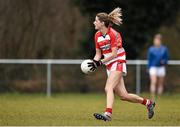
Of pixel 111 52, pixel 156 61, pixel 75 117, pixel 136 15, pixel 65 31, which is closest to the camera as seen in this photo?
pixel 111 52

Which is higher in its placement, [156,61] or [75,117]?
[156,61]

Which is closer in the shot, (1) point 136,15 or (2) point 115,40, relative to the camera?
(2) point 115,40

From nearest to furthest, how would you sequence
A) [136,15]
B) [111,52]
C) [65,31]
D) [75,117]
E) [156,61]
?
1. [111,52]
2. [75,117]
3. [156,61]
4. [136,15]
5. [65,31]

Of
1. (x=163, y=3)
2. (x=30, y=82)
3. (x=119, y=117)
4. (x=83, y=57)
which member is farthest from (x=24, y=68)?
(x=119, y=117)

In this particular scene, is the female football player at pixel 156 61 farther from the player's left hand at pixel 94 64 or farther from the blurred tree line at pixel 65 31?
the player's left hand at pixel 94 64

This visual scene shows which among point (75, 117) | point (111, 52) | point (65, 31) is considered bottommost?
point (75, 117)

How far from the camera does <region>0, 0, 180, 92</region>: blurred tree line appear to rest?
2798 cm

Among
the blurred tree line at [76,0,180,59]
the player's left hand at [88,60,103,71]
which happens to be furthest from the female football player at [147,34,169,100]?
the player's left hand at [88,60,103,71]

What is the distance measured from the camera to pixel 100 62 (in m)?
14.4

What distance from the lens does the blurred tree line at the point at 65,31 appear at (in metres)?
28.0

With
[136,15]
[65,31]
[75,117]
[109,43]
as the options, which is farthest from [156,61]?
[109,43]

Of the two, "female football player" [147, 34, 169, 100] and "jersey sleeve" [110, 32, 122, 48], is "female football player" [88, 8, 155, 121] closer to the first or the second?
"jersey sleeve" [110, 32, 122, 48]

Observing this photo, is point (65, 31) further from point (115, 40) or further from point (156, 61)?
point (115, 40)

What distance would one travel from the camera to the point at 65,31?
30828 millimetres
